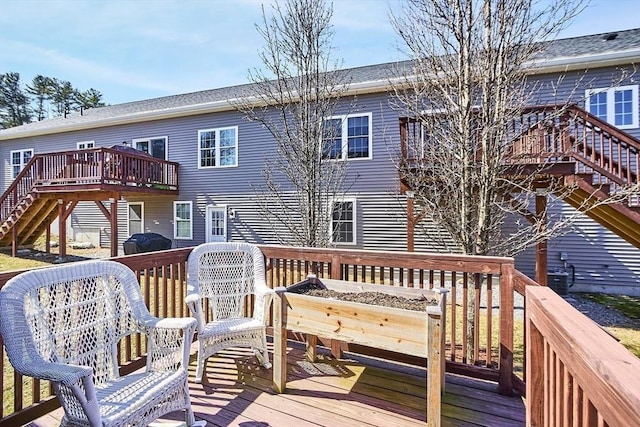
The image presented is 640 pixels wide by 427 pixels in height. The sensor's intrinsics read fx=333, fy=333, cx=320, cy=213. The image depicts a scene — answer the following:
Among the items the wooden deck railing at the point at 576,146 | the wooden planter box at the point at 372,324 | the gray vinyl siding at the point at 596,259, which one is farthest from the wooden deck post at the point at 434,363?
the gray vinyl siding at the point at 596,259

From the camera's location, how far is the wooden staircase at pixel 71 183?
9938 mm

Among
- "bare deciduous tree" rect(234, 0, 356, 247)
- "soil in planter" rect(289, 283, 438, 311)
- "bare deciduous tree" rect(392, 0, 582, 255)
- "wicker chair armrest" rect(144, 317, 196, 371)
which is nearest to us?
"wicker chair armrest" rect(144, 317, 196, 371)

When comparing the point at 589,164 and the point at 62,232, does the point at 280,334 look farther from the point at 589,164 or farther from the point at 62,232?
the point at 62,232

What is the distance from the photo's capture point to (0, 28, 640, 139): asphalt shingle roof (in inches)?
300

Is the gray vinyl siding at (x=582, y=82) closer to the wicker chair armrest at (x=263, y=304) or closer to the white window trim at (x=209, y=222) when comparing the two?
the wicker chair armrest at (x=263, y=304)

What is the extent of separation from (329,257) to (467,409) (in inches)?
63.4

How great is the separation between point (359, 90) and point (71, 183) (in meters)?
9.21

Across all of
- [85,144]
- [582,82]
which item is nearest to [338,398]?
[582,82]

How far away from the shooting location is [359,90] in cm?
911

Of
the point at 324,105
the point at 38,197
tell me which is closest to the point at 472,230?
the point at 324,105

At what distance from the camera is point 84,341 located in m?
2.06

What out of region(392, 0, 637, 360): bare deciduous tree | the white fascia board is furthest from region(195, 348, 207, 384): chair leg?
the white fascia board

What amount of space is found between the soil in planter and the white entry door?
916cm

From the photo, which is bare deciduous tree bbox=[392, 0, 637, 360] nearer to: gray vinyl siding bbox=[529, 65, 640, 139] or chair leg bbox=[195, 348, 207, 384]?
chair leg bbox=[195, 348, 207, 384]
